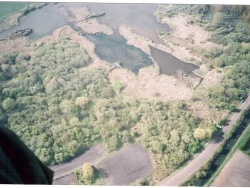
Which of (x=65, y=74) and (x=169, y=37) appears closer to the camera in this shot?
(x=65, y=74)

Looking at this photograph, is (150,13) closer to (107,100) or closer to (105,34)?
(105,34)

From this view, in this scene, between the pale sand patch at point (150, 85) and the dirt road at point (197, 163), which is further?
the pale sand patch at point (150, 85)

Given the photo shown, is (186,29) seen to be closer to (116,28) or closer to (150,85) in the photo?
(116,28)

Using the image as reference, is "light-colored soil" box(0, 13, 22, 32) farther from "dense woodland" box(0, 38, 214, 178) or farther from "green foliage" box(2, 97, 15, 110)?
"green foliage" box(2, 97, 15, 110)

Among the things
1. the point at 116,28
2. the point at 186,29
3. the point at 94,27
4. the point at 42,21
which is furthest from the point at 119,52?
the point at 42,21

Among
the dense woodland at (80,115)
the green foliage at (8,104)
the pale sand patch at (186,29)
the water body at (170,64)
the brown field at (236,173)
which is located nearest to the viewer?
the brown field at (236,173)

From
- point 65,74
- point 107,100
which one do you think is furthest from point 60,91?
point 107,100

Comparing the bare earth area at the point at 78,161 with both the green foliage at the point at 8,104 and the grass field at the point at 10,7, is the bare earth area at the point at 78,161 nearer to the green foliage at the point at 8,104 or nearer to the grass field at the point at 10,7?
the green foliage at the point at 8,104

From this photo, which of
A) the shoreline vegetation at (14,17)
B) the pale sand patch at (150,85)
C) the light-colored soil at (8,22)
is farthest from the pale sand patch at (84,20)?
the pale sand patch at (150,85)
